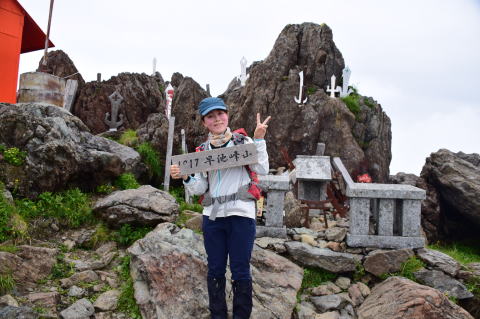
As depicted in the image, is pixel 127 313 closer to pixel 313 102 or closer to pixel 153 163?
pixel 153 163

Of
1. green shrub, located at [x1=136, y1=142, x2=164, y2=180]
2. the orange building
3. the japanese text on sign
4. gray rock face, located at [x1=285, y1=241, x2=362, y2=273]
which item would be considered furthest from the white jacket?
the orange building

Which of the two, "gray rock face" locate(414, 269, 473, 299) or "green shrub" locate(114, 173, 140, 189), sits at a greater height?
"green shrub" locate(114, 173, 140, 189)

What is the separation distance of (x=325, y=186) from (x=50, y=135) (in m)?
6.75

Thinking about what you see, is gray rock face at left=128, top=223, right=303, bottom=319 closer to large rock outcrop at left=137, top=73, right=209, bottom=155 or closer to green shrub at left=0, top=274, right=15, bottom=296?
green shrub at left=0, top=274, right=15, bottom=296

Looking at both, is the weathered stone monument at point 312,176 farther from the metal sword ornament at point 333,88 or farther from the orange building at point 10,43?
the metal sword ornament at point 333,88

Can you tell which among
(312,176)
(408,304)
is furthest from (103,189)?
(408,304)

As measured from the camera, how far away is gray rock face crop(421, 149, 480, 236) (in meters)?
13.0

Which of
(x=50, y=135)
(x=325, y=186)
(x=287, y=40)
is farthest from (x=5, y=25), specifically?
(x=287, y=40)

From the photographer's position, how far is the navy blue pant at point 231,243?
172 inches

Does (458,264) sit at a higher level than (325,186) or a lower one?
lower

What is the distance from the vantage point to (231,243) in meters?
4.43

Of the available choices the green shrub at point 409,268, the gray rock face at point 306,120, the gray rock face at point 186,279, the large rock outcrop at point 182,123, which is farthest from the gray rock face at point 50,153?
the gray rock face at point 306,120

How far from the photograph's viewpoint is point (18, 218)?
21.4ft

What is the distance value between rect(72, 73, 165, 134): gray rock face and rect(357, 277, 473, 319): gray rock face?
1435cm
